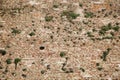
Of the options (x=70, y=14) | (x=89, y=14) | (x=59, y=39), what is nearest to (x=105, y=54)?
(x=59, y=39)

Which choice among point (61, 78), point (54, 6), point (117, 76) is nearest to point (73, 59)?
point (61, 78)

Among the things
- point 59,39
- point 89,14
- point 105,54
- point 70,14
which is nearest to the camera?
point 105,54

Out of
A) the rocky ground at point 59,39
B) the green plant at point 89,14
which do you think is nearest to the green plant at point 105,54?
the rocky ground at point 59,39

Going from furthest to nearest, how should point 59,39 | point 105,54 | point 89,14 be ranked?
point 89,14 → point 59,39 → point 105,54

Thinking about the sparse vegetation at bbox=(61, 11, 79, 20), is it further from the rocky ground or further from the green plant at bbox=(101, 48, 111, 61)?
the green plant at bbox=(101, 48, 111, 61)

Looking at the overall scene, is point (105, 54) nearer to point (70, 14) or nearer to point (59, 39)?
point (59, 39)

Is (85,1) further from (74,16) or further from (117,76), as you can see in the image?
(117,76)

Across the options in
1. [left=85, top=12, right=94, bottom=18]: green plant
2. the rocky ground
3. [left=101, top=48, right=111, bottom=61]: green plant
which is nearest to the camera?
the rocky ground

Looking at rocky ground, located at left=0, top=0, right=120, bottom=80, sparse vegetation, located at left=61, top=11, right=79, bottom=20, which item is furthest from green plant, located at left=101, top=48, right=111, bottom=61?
sparse vegetation, located at left=61, top=11, right=79, bottom=20
